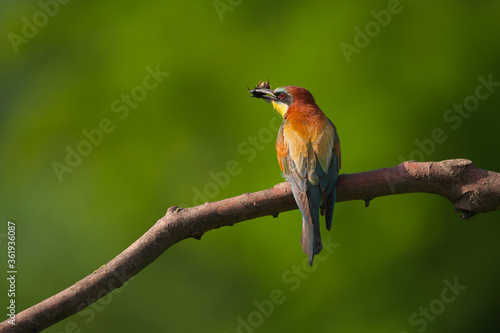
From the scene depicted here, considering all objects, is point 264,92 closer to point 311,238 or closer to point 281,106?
point 281,106

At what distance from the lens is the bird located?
95.5 inches

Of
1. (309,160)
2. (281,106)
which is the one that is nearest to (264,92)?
(281,106)

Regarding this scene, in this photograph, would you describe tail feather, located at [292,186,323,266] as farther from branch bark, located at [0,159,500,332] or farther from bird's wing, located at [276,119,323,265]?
branch bark, located at [0,159,500,332]

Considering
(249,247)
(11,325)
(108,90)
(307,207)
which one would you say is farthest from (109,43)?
(11,325)

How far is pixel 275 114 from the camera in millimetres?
3846

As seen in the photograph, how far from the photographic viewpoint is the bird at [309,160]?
2.43 meters

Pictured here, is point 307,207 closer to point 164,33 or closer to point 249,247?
point 249,247

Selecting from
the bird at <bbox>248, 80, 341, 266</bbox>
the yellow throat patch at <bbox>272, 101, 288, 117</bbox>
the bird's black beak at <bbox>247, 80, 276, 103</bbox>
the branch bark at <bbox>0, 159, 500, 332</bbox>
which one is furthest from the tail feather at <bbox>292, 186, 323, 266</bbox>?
the bird's black beak at <bbox>247, 80, 276, 103</bbox>

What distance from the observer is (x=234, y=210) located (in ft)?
6.88

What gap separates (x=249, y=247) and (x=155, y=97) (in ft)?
4.14

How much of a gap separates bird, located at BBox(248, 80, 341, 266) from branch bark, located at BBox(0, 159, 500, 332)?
12 cm

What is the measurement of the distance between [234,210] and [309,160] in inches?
24.2

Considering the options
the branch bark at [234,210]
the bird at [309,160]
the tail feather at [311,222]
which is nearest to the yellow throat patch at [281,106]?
the bird at [309,160]

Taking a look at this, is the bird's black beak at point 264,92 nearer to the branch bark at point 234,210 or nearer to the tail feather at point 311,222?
the tail feather at point 311,222
